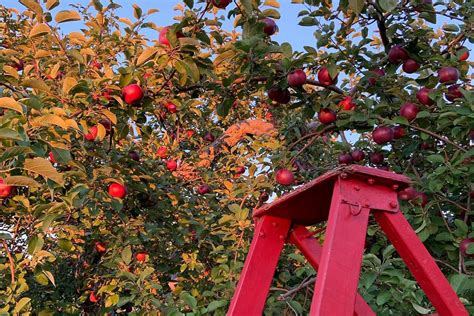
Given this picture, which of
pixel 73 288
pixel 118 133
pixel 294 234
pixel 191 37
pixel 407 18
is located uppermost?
pixel 407 18

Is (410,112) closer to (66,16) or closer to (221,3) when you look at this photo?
(221,3)

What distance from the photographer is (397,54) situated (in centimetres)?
262

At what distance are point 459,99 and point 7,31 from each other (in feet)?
9.83

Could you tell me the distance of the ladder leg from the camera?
4.64 feet

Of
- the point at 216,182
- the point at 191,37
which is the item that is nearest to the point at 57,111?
the point at 191,37

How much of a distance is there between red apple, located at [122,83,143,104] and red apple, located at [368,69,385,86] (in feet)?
3.73

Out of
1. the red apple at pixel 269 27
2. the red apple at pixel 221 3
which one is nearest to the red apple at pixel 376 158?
the red apple at pixel 269 27

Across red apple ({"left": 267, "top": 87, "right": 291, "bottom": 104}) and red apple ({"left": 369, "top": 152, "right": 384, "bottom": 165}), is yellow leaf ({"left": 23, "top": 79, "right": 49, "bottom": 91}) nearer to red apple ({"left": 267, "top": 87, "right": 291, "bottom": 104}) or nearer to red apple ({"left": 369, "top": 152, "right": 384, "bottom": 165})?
red apple ({"left": 267, "top": 87, "right": 291, "bottom": 104})

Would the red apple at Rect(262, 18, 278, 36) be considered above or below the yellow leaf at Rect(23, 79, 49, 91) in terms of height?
above

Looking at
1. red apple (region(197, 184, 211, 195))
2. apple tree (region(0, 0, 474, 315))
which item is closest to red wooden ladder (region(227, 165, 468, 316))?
apple tree (region(0, 0, 474, 315))

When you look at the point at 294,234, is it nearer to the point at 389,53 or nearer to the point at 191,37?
the point at 191,37

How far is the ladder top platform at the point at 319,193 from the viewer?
109cm

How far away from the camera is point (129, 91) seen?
2.14 m

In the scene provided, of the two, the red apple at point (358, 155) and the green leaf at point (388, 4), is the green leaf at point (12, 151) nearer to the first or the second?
the green leaf at point (388, 4)
